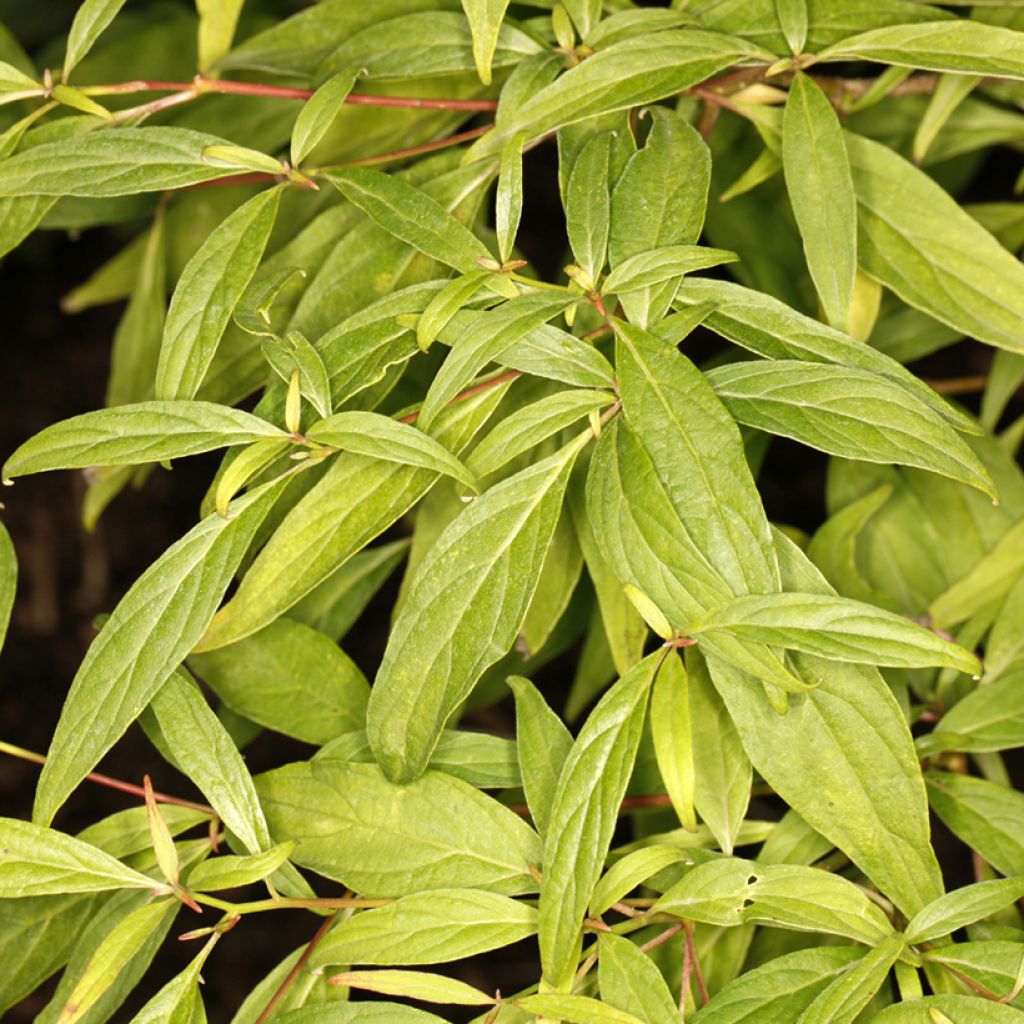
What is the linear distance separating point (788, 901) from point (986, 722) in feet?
0.69

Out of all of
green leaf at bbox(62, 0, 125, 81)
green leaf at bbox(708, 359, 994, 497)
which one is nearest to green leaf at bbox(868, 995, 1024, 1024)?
green leaf at bbox(708, 359, 994, 497)

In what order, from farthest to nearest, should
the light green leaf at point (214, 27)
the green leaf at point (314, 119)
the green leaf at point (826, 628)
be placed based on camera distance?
1. the light green leaf at point (214, 27)
2. the green leaf at point (314, 119)
3. the green leaf at point (826, 628)

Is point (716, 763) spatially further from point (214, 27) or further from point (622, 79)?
point (214, 27)

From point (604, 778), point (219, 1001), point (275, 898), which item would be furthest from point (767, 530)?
point (219, 1001)

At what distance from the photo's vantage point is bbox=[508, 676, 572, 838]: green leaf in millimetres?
562

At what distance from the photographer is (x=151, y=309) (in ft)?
2.97

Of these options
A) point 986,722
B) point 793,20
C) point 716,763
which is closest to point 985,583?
point 986,722

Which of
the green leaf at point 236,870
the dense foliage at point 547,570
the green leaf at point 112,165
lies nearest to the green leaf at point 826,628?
the dense foliage at point 547,570

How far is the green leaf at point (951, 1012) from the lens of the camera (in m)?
0.48

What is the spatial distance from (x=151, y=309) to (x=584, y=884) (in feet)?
1.96

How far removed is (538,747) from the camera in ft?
1.87

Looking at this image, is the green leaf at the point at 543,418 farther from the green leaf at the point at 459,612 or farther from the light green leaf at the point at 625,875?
the light green leaf at the point at 625,875

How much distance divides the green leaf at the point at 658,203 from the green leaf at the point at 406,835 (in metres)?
0.24

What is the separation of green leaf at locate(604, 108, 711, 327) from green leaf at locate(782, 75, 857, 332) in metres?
0.06
